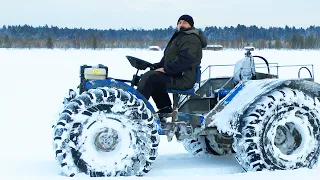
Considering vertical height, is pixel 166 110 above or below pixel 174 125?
above

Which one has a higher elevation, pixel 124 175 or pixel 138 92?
pixel 138 92

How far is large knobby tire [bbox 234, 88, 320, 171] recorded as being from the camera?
5070 mm

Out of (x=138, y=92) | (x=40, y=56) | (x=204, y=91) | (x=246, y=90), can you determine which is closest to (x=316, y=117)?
(x=246, y=90)

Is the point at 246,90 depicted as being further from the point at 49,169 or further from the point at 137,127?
the point at 49,169

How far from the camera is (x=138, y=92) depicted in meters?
5.03

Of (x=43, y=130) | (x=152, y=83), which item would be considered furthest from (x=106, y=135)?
(x=43, y=130)

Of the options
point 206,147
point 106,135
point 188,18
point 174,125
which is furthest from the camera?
point 206,147

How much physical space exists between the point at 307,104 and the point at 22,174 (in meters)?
3.08

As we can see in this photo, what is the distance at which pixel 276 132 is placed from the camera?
548 cm

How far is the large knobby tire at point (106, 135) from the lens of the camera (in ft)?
15.3

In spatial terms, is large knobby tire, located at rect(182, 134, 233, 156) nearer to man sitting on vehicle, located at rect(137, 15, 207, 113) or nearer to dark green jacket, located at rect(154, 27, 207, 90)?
man sitting on vehicle, located at rect(137, 15, 207, 113)

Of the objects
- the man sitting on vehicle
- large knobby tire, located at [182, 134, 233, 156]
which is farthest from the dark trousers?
large knobby tire, located at [182, 134, 233, 156]

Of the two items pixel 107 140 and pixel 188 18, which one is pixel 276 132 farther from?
pixel 107 140

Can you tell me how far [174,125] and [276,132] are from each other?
115 centimetres
